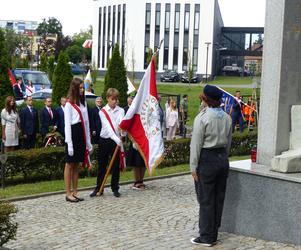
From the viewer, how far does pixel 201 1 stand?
6994 cm

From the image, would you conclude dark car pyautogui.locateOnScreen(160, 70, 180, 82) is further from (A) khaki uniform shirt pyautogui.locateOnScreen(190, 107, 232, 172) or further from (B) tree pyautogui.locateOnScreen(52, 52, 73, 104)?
(A) khaki uniform shirt pyautogui.locateOnScreen(190, 107, 232, 172)

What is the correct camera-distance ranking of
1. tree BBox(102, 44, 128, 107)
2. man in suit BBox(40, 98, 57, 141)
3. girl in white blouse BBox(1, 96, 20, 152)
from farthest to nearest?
1. tree BBox(102, 44, 128, 107)
2. man in suit BBox(40, 98, 57, 141)
3. girl in white blouse BBox(1, 96, 20, 152)

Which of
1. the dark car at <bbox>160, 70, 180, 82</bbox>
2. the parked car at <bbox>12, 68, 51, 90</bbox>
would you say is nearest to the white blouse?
the parked car at <bbox>12, 68, 51, 90</bbox>

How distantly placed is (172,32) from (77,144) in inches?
2507

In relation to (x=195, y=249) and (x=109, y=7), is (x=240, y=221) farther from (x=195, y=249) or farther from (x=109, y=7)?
(x=109, y=7)

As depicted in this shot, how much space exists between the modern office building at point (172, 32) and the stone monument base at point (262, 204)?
200ft

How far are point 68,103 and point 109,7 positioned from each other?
72.4 meters

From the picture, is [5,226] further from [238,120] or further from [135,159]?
[238,120]

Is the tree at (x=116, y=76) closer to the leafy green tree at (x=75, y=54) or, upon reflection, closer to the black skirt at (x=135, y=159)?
the black skirt at (x=135, y=159)

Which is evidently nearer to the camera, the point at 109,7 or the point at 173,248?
the point at 173,248

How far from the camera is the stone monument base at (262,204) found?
23.2 feet

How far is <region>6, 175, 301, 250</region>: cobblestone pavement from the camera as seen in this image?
7.22 meters

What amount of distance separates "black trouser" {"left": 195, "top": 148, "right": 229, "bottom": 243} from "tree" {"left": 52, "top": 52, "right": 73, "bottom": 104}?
18382mm

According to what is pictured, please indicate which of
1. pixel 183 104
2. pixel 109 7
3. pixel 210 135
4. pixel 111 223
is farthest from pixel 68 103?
pixel 109 7
